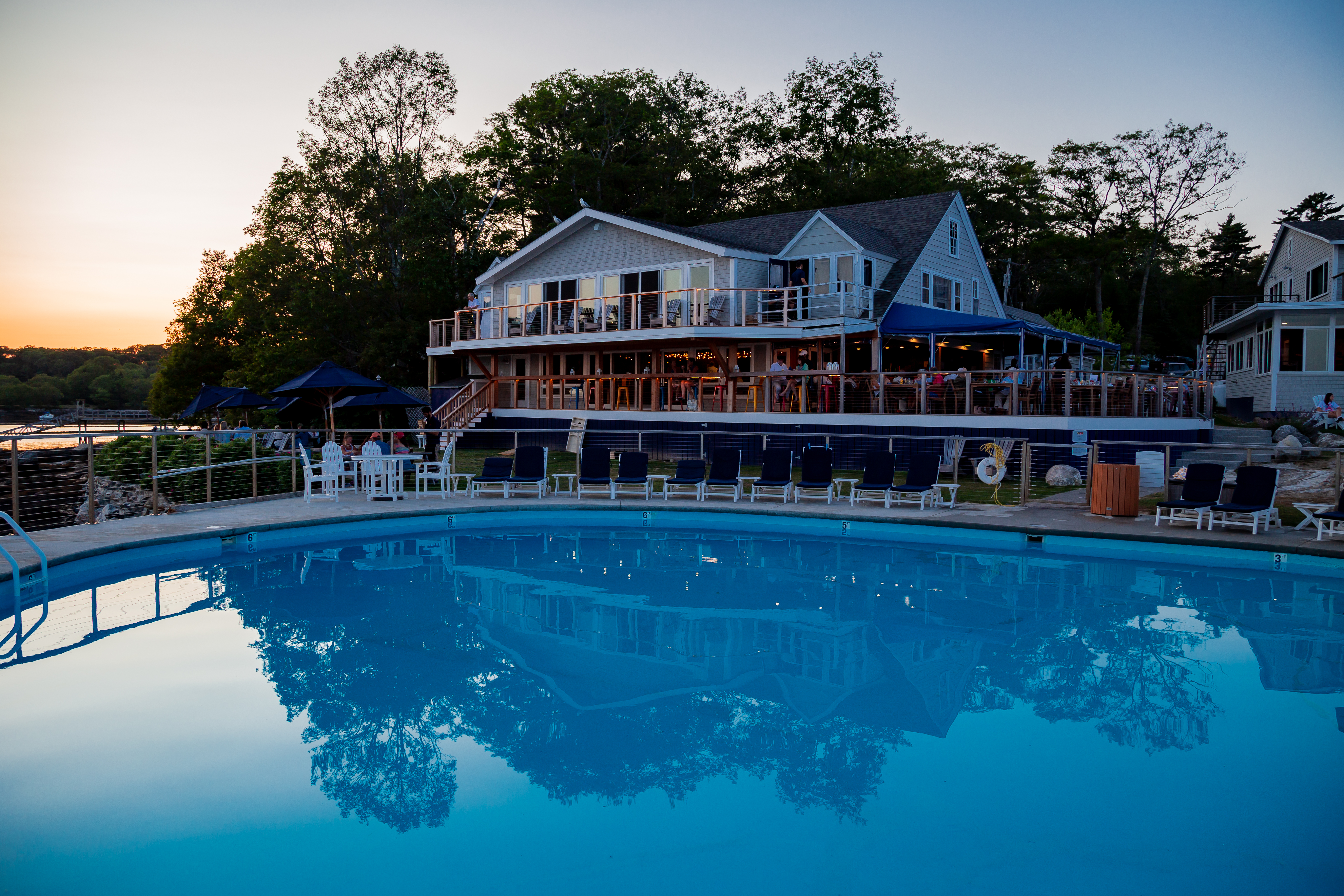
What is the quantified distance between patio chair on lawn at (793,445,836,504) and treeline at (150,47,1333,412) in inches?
1043

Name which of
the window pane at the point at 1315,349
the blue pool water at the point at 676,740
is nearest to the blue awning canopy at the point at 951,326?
the window pane at the point at 1315,349

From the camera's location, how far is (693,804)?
4789mm

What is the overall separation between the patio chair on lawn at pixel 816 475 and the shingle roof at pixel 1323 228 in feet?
74.9

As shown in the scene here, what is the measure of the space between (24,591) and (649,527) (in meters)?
8.77

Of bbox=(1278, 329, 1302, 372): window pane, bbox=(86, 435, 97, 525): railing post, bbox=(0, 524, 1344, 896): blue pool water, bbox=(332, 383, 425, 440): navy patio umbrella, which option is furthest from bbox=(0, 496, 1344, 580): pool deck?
bbox=(1278, 329, 1302, 372): window pane

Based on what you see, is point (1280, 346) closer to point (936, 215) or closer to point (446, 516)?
point (936, 215)

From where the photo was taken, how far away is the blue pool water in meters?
4.13

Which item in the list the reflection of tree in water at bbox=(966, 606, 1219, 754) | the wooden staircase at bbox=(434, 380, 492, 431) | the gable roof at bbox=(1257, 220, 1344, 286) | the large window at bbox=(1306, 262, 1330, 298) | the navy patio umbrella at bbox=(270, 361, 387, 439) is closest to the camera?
the reflection of tree in water at bbox=(966, 606, 1219, 754)

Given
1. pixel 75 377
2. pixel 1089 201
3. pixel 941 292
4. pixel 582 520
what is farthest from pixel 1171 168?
pixel 75 377

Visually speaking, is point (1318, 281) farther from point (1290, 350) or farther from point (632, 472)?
point (632, 472)

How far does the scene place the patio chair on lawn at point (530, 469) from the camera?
16.3 metres

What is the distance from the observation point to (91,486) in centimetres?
1159

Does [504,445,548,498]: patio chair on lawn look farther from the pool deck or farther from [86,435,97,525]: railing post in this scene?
[86,435,97,525]: railing post

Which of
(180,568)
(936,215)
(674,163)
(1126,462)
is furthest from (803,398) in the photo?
(674,163)
